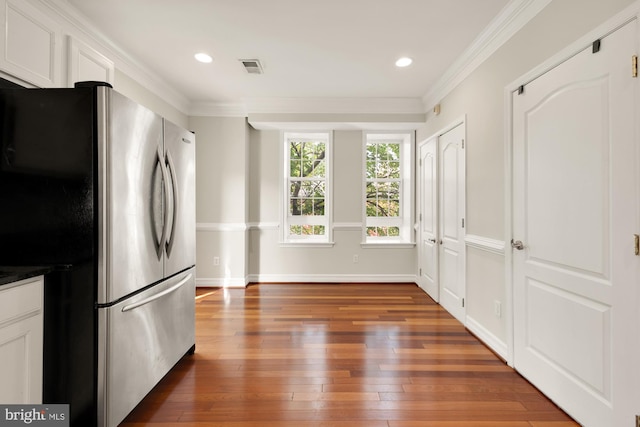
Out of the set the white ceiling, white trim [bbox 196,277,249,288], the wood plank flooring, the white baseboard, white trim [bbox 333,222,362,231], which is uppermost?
the white ceiling

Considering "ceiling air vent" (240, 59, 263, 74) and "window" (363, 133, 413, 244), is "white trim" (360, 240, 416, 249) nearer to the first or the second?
"window" (363, 133, 413, 244)

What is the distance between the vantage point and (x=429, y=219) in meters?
4.25

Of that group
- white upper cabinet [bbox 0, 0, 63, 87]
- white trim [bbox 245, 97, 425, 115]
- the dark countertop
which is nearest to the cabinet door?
the dark countertop

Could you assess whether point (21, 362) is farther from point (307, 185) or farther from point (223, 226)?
point (307, 185)

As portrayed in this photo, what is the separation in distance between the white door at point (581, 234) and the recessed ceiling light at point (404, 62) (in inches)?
50.0

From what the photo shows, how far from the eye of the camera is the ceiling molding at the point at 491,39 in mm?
2205

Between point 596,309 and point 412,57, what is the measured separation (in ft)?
8.54

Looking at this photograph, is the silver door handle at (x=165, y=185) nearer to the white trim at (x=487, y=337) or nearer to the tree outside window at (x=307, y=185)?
the white trim at (x=487, y=337)

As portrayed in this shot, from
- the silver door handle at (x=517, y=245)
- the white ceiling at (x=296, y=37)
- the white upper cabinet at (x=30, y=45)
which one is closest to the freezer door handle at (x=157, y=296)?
the white upper cabinet at (x=30, y=45)

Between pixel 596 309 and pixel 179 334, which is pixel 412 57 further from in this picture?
pixel 179 334

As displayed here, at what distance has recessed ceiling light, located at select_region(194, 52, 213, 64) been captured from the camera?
123 inches

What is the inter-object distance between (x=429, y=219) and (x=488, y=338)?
1.81m

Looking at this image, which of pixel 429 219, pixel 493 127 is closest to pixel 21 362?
pixel 493 127

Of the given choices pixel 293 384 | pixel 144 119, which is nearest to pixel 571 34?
pixel 144 119
